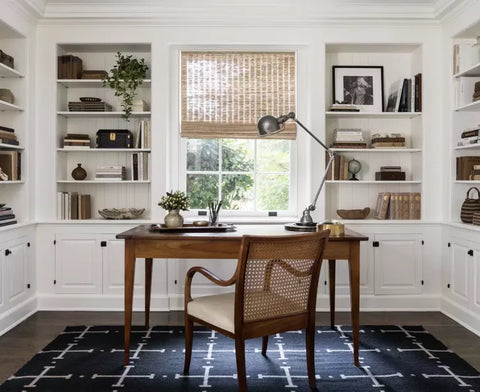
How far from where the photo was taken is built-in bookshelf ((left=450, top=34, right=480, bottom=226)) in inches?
167

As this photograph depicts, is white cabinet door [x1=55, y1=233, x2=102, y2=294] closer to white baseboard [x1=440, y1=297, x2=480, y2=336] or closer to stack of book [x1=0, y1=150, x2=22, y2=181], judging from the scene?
stack of book [x1=0, y1=150, x2=22, y2=181]

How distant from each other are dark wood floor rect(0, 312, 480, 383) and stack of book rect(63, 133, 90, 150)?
1.51 meters

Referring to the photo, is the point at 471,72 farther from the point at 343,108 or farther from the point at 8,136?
the point at 8,136

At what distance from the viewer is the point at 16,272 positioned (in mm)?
4160

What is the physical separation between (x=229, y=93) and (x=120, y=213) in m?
1.53

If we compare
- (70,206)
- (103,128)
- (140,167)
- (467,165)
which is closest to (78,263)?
(70,206)

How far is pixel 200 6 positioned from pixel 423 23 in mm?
2030

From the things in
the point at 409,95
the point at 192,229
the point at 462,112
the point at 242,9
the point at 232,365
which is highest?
the point at 242,9

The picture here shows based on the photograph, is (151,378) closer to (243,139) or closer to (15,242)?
(15,242)

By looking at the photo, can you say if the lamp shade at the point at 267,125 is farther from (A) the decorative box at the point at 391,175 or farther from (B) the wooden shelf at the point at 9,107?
(B) the wooden shelf at the point at 9,107

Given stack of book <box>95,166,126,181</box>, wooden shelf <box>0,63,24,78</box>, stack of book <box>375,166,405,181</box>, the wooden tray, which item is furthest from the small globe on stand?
wooden shelf <box>0,63,24,78</box>

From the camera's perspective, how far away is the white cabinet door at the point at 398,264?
15.0 ft

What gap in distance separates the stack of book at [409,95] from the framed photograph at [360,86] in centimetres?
18

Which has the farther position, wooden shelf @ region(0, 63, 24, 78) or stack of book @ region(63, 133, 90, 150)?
stack of book @ region(63, 133, 90, 150)
